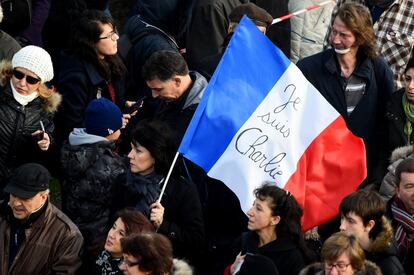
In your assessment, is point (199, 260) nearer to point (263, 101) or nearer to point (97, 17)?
point (263, 101)

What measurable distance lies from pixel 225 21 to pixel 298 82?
2.39 meters

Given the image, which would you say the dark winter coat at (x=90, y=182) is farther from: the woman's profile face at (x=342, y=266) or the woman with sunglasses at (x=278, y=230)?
the woman's profile face at (x=342, y=266)

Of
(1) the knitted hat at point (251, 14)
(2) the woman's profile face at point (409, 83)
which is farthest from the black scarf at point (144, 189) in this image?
(1) the knitted hat at point (251, 14)

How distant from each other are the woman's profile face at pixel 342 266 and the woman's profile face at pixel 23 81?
3.05 meters

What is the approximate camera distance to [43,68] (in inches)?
365

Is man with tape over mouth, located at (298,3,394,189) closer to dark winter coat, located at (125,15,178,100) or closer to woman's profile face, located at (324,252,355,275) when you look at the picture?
dark winter coat, located at (125,15,178,100)

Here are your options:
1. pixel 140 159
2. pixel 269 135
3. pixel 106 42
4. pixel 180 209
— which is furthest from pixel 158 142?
pixel 106 42

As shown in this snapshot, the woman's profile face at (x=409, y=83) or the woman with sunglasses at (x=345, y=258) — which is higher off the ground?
the woman with sunglasses at (x=345, y=258)

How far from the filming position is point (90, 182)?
8.68 metres

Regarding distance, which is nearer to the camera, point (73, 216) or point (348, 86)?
point (73, 216)

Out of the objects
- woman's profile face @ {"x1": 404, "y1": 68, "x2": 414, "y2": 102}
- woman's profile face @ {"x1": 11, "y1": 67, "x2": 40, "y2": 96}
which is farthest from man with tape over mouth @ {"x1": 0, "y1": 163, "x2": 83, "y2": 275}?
woman's profile face @ {"x1": 404, "y1": 68, "x2": 414, "y2": 102}

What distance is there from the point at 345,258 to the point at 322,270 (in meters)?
0.21

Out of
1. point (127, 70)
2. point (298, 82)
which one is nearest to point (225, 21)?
point (127, 70)

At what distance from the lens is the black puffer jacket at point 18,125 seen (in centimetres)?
919
